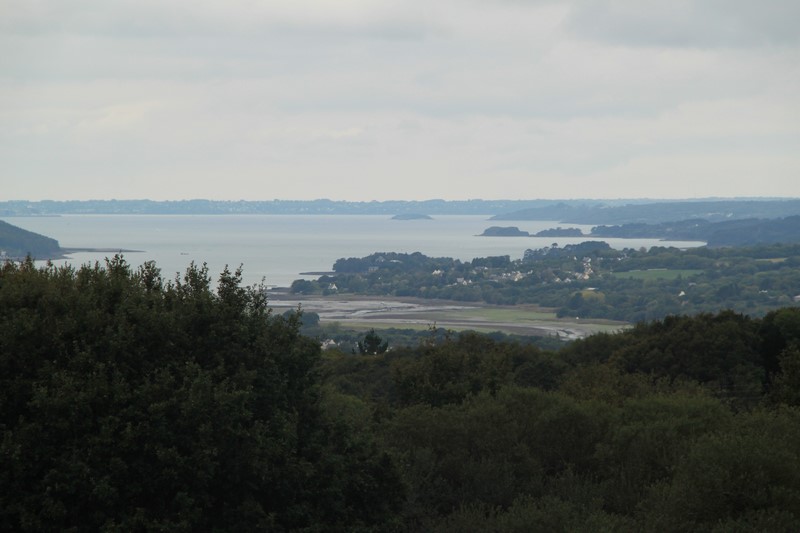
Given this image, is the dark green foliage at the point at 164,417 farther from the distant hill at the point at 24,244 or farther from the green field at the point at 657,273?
the green field at the point at 657,273

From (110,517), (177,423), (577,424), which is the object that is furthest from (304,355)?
(577,424)

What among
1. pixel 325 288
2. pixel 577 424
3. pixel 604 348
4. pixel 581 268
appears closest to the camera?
pixel 577 424

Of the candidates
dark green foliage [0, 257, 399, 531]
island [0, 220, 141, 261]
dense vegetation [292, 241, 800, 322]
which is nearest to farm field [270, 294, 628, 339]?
dense vegetation [292, 241, 800, 322]

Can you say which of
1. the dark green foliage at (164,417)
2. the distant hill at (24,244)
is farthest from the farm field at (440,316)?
the dark green foliage at (164,417)

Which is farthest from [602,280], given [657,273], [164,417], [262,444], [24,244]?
[164,417]

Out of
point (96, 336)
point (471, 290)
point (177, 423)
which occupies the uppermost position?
point (96, 336)

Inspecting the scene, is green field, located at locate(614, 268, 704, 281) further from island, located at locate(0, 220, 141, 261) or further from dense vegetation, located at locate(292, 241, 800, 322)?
island, located at locate(0, 220, 141, 261)

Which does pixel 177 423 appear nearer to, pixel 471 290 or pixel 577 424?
pixel 577 424
